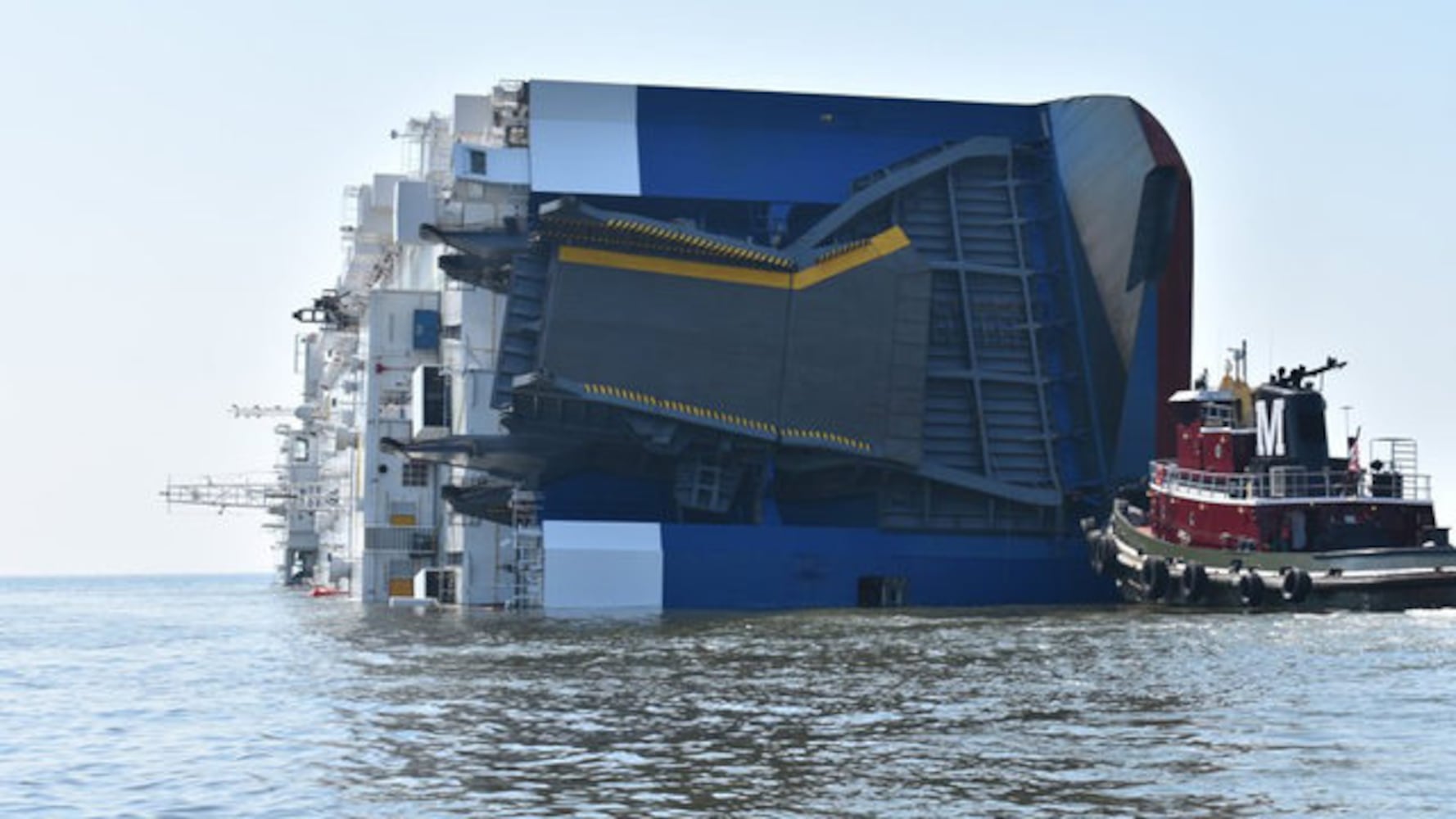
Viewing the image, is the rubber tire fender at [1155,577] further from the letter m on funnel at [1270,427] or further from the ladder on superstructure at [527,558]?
the ladder on superstructure at [527,558]

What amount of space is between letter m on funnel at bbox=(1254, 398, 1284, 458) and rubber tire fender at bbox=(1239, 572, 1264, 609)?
3.74 m

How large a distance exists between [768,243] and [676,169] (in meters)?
3.18

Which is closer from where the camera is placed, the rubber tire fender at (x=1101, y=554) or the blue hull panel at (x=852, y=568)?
the rubber tire fender at (x=1101, y=554)

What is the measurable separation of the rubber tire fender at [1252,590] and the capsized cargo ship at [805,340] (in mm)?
10587

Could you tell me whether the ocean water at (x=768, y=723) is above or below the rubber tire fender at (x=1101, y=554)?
below

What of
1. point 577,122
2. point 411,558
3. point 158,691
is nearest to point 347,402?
point 411,558

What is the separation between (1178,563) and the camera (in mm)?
48094

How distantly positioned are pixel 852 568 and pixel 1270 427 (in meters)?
11.5

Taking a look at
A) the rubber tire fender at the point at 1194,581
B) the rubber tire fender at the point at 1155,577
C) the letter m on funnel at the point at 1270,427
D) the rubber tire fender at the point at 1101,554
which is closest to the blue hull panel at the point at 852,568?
the rubber tire fender at the point at 1101,554

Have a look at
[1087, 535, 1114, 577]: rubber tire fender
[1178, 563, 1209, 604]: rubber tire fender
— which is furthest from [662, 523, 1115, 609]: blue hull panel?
[1178, 563, 1209, 604]: rubber tire fender

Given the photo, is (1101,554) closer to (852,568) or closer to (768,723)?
(852,568)

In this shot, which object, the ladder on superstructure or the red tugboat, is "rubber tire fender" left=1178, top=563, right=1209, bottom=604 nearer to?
the red tugboat

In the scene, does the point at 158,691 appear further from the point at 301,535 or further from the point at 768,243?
the point at 301,535

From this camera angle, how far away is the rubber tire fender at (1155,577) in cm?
4838
